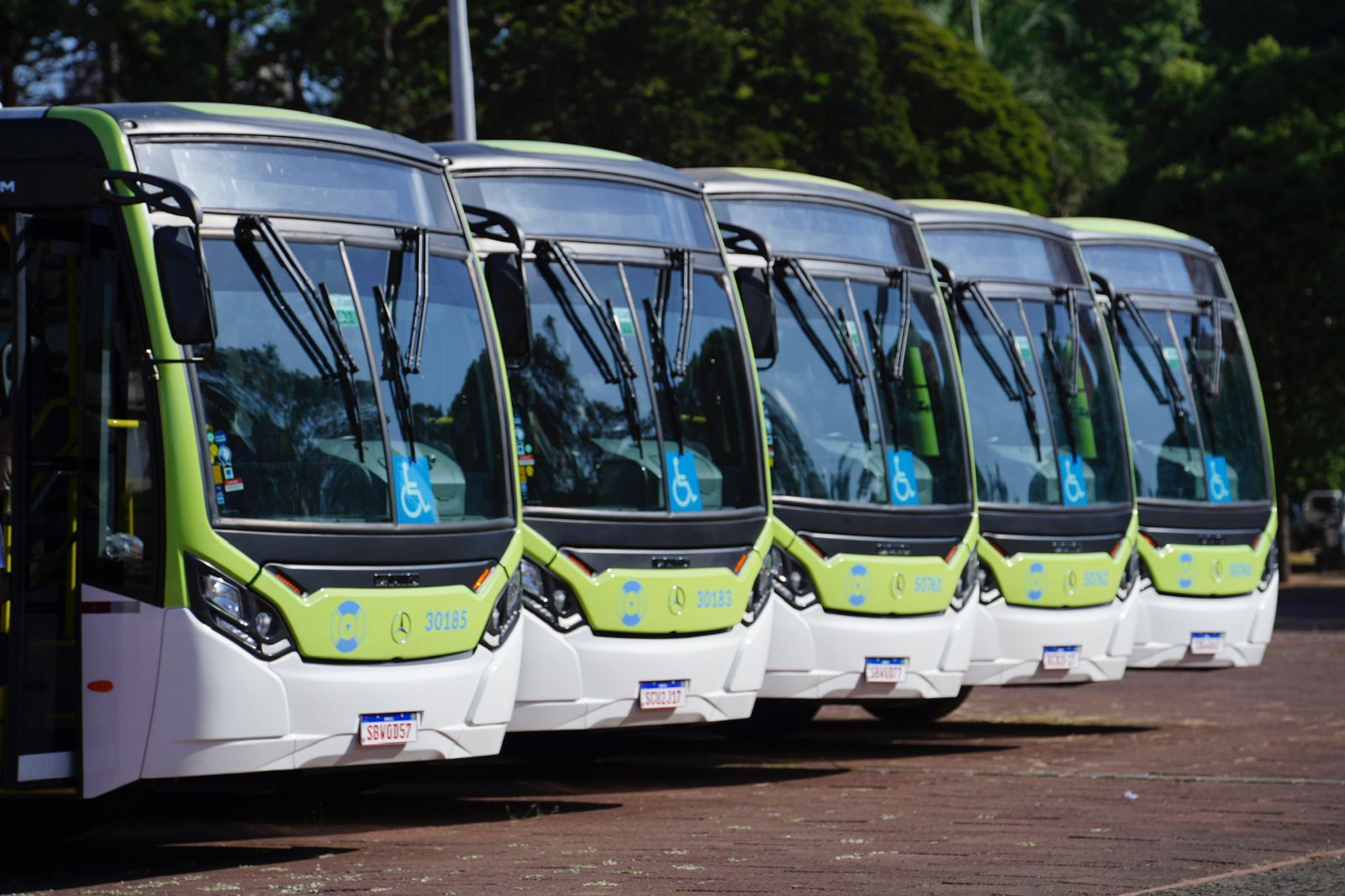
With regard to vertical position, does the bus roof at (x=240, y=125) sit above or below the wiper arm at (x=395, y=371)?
above

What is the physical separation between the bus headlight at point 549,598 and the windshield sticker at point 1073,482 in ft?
15.7

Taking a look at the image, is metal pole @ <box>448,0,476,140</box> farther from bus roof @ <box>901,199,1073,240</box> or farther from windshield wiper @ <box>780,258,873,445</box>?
windshield wiper @ <box>780,258,873,445</box>

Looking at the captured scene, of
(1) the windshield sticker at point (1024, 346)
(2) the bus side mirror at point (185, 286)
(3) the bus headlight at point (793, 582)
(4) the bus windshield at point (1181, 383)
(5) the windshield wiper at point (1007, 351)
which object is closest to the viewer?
(2) the bus side mirror at point (185, 286)

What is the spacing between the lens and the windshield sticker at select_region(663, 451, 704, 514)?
1127 cm

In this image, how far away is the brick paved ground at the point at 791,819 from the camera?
882 centimetres

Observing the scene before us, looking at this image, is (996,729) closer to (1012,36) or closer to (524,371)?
(524,371)

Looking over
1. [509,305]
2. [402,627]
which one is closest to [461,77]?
[509,305]

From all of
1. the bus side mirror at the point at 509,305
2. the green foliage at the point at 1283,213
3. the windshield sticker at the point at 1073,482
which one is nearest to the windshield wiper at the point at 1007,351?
the windshield sticker at the point at 1073,482

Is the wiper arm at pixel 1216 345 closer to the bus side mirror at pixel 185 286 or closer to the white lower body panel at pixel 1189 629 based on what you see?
the white lower body panel at pixel 1189 629

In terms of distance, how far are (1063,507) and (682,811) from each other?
4.30 metres

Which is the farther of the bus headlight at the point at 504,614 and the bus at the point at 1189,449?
the bus at the point at 1189,449

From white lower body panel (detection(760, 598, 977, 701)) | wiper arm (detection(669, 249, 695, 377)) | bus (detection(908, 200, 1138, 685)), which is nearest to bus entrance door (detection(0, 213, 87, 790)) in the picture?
wiper arm (detection(669, 249, 695, 377))

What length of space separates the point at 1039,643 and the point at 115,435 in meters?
6.94

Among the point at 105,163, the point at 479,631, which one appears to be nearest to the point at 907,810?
the point at 479,631
